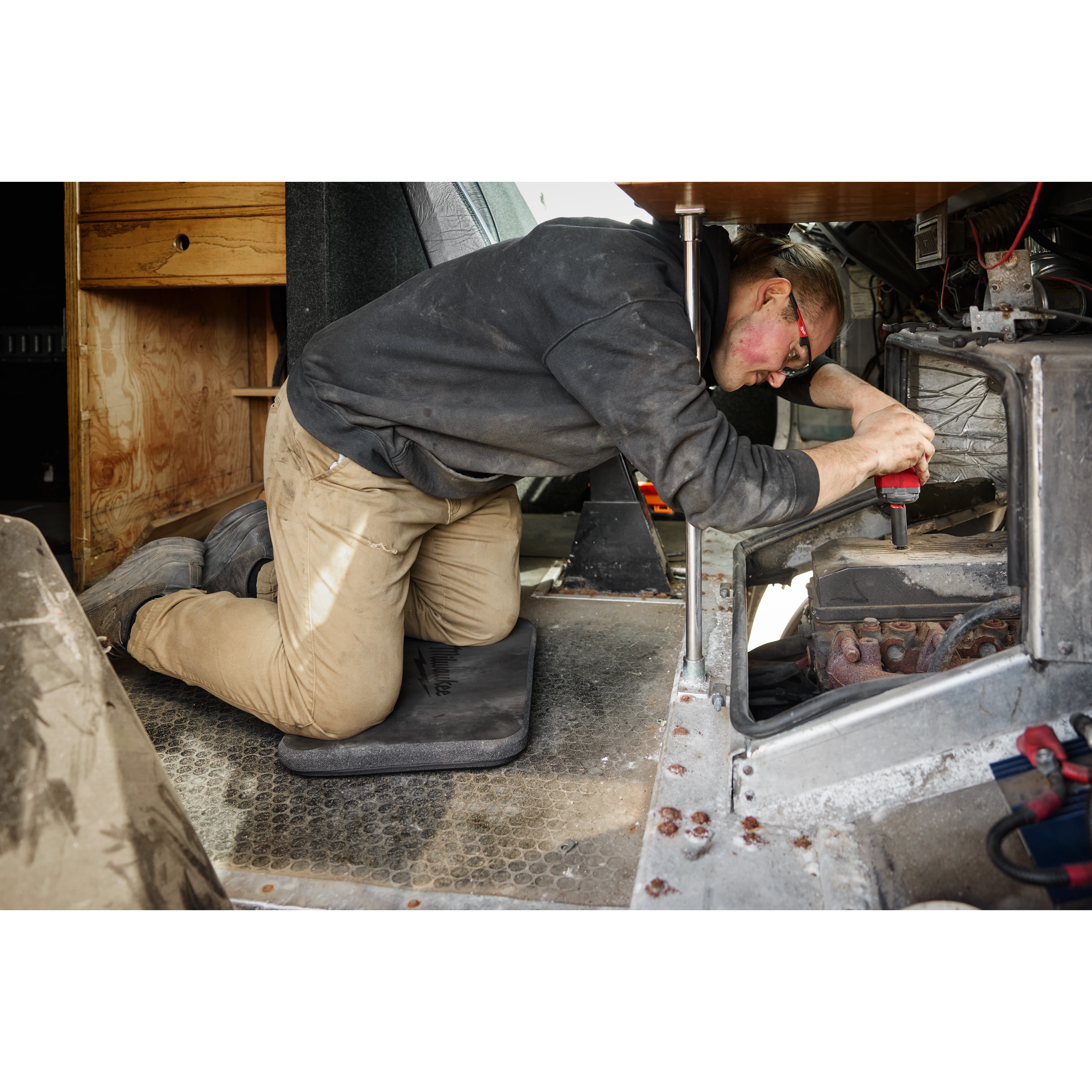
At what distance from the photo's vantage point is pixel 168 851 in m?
0.95

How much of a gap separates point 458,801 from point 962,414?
131 cm

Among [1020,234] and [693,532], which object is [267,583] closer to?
[693,532]

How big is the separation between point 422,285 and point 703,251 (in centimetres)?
53

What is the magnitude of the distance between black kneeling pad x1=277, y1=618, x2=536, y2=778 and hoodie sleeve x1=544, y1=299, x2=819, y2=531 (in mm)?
570

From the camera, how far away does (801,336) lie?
61.8 inches

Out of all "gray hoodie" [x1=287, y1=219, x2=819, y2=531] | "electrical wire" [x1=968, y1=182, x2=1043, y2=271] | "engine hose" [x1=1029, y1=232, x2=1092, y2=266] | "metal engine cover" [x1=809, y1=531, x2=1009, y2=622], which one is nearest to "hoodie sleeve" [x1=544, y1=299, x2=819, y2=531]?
"gray hoodie" [x1=287, y1=219, x2=819, y2=531]

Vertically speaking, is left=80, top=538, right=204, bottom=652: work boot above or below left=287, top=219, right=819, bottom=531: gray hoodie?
below

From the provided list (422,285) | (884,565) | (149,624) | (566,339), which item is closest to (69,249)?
(149,624)

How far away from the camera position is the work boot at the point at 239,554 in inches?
Answer: 85.8

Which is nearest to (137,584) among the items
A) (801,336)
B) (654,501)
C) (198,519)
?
(198,519)

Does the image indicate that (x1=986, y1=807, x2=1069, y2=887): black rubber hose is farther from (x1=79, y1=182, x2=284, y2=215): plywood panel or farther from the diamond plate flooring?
(x1=79, y1=182, x2=284, y2=215): plywood panel

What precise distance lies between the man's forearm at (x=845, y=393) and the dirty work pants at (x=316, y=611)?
0.80 m

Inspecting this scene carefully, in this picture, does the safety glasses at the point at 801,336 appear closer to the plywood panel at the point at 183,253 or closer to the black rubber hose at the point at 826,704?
the black rubber hose at the point at 826,704

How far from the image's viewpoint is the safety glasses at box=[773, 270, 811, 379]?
1.55 meters
